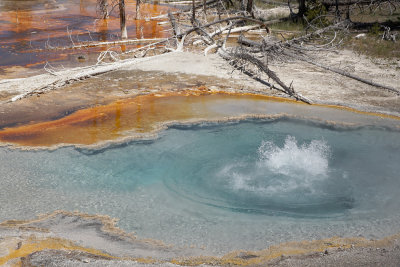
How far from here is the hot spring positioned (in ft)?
16.9

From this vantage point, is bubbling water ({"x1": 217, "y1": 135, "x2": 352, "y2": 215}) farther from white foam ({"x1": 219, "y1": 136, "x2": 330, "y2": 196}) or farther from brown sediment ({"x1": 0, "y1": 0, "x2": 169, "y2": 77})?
brown sediment ({"x1": 0, "y1": 0, "x2": 169, "y2": 77})

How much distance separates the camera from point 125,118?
26.3 ft

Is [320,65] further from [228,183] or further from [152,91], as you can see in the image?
[228,183]

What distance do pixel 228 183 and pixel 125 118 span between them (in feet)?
8.93

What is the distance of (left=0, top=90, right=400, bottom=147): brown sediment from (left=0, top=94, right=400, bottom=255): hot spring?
337mm

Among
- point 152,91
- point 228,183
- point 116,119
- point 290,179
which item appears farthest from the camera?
point 152,91

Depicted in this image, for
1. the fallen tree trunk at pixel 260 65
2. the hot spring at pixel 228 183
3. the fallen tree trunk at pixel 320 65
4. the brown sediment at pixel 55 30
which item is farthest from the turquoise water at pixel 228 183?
the brown sediment at pixel 55 30

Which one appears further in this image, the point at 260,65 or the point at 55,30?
the point at 55,30

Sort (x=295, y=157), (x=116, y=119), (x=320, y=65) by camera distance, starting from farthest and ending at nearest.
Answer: (x=320, y=65)
(x=116, y=119)
(x=295, y=157)

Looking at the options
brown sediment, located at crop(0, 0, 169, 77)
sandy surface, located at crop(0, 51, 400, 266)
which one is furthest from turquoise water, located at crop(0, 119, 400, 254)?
brown sediment, located at crop(0, 0, 169, 77)

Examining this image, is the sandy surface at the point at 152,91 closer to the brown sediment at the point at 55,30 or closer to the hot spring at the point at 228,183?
the hot spring at the point at 228,183

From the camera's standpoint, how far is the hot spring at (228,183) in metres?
5.14

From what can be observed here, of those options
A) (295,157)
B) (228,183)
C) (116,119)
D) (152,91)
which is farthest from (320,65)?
(228,183)

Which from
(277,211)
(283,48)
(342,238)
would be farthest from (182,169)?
(283,48)
